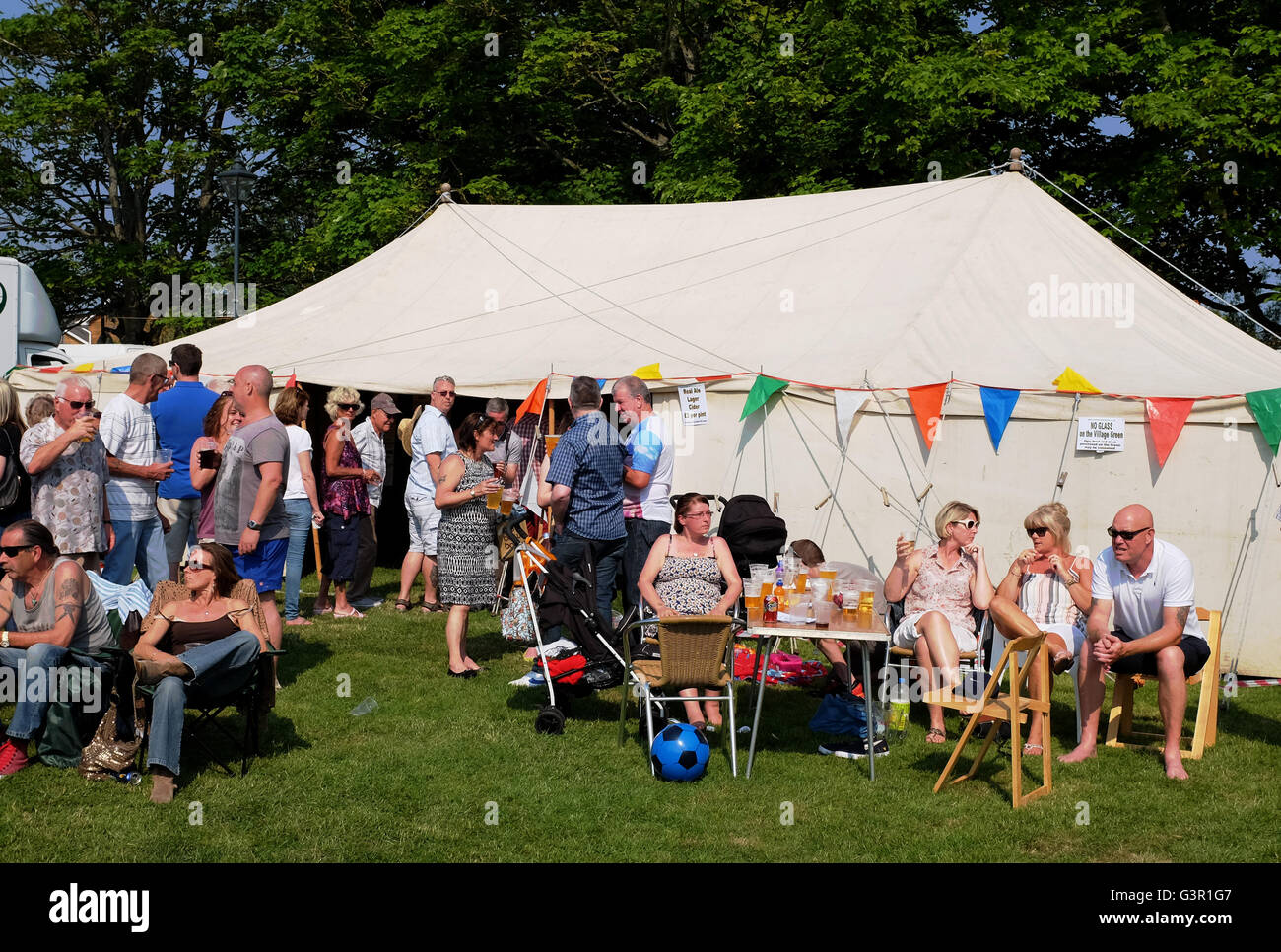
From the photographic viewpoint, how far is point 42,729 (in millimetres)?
5363

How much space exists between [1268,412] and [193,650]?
645 centimetres

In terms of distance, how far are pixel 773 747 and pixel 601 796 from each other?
1186mm

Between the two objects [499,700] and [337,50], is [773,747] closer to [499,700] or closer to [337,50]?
Answer: [499,700]

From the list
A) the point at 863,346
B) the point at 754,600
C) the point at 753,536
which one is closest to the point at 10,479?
the point at 754,600

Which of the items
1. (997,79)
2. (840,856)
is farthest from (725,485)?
(997,79)

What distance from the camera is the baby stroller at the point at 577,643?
20.6 feet

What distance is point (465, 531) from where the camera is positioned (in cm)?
714

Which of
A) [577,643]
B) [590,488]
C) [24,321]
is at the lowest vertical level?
[577,643]

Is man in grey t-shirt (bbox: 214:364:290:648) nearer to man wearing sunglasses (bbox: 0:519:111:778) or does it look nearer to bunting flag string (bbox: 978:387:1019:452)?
man wearing sunglasses (bbox: 0:519:111:778)

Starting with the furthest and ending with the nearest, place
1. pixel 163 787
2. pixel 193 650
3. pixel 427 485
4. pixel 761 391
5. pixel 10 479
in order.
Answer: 1. pixel 427 485
2. pixel 761 391
3. pixel 10 479
4. pixel 193 650
5. pixel 163 787

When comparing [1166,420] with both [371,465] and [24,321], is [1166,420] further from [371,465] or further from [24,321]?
[24,321]

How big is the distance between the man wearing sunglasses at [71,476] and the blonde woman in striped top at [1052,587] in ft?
14.8

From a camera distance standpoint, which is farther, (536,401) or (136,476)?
(536,401)

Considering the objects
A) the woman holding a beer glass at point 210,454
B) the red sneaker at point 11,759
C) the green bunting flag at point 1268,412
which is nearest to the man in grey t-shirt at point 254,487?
the woman holding a beer glass at point 210,454
